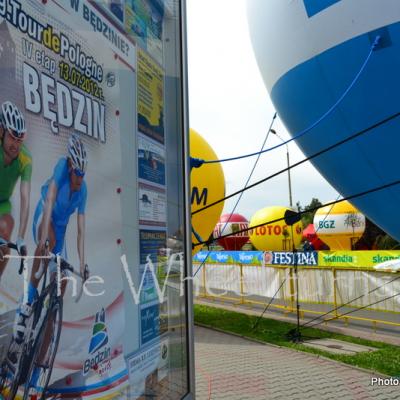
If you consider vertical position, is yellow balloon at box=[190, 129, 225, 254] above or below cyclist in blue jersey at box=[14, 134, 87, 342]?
above

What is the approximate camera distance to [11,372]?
1119 mm

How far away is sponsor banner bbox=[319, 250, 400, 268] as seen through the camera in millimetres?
12563

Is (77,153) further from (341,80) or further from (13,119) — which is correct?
(341,80)

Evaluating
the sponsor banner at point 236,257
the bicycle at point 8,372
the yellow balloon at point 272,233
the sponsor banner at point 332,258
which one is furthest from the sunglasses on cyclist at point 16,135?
the yellow balloon at point 272,233

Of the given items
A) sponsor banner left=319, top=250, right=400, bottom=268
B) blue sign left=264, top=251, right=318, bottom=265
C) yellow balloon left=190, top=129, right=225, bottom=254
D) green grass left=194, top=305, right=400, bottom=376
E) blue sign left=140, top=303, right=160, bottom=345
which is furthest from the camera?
blue sign left=264, top=251, right=318, bottom=265

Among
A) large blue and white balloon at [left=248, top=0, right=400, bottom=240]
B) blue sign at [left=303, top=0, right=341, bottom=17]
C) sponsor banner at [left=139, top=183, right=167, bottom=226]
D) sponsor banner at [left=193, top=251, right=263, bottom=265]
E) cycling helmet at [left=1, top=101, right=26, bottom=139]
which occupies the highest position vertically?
blue sign at [left=303, top=0, right=341, bottom=17]

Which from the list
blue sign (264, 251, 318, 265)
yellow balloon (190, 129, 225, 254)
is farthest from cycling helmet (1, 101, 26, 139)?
blue sign (264, 251, 318, 265)

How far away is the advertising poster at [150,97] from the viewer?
5.70 ft

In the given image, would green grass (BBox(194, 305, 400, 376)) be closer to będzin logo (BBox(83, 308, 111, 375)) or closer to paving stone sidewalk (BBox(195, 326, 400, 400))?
paving stone sidewalk (BBox(195, 326, 400, 400))

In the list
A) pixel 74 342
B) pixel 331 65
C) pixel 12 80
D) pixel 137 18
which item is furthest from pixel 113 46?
pixel 331 65

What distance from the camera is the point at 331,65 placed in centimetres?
468

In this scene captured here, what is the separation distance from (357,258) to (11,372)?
13812mm

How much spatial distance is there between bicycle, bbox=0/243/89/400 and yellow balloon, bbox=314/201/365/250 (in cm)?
1970

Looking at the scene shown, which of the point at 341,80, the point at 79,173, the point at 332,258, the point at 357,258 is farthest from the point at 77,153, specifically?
the point at 332,258
